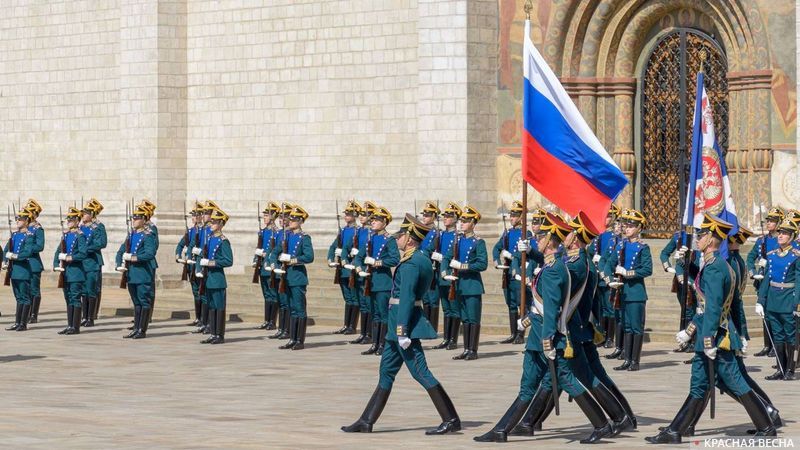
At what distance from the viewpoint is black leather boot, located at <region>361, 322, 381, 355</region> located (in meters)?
19.5

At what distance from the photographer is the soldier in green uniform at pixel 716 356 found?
39.4 ft

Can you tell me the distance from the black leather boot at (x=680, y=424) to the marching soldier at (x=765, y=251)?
6.31 metres

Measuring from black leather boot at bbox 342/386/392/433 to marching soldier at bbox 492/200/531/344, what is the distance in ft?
24.4

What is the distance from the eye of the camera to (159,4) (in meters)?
29.5

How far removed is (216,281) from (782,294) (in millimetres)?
7425

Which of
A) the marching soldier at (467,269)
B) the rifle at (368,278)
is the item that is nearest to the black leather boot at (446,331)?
the marching soldier at (467,269)

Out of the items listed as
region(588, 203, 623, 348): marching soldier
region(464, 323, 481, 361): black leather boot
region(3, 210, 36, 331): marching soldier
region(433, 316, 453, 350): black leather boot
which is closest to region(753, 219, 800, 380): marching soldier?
region(588, 203, 623, 348): marching soldier

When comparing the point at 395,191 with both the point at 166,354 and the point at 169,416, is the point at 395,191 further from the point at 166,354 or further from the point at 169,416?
the point at 169,416

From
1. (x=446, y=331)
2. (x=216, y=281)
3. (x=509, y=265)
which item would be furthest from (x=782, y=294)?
(x=216, y=281)

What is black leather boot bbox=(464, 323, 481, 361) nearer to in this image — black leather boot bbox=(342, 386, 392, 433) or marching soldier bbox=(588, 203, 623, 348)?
marching soldier bbox=(588, 203, 623, 348)

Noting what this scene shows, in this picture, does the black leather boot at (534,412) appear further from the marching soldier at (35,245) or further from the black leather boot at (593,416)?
the marching soldier at (35,245)

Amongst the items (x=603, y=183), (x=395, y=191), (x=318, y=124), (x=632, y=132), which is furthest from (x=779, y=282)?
(x=318, y=124)

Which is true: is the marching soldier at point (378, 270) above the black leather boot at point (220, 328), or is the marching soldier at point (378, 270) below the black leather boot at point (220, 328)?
above

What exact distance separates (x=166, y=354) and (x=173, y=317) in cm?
526
